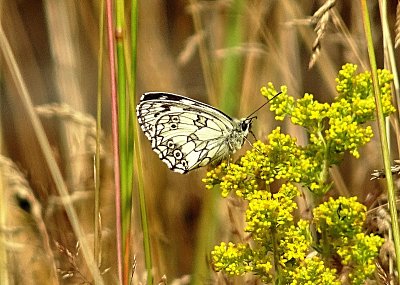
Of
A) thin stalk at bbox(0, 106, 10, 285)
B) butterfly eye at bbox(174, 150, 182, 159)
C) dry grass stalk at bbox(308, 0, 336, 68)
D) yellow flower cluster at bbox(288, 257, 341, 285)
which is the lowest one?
yellow flower cluster at bbox(288, 257, 341, 285)

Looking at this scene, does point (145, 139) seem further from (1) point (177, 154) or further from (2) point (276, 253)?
(2) point (276, 253)

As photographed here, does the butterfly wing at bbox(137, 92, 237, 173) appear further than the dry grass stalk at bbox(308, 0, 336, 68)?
Yes

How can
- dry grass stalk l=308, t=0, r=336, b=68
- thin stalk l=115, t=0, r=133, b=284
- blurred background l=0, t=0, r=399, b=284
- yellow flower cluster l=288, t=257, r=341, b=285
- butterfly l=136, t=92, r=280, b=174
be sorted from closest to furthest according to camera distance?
yellow flower cluster l=288, t=257, r=341, b=285 < thin stalk l=115, t=0, r=133, b=284 < dry grass stalk l=308, t=0, r=336, b=68 < butterfly l=136, t=92, r=280, b=174 < blurred background l=0, t=0, r=399, b=284

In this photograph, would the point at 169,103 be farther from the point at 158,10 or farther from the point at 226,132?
the point at 158,10

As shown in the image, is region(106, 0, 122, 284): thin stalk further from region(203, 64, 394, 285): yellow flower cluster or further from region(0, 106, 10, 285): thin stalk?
region(0, 106, 10, 285): thin stalk

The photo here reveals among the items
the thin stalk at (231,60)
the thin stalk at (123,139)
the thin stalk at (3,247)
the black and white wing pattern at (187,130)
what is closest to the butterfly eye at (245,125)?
the black and white wing pattern at (187,130)

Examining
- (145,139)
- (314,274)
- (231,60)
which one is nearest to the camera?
(314,274)

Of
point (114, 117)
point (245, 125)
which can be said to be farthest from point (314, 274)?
point (245, 125)

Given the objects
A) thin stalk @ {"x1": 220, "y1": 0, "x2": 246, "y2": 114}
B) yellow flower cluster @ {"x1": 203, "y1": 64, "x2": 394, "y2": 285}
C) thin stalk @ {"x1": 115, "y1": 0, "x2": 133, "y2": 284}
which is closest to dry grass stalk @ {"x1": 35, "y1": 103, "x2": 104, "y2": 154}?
thin stalk @ {"x1": 220, "y1": 0, "x2": 246, "y2": 114}
